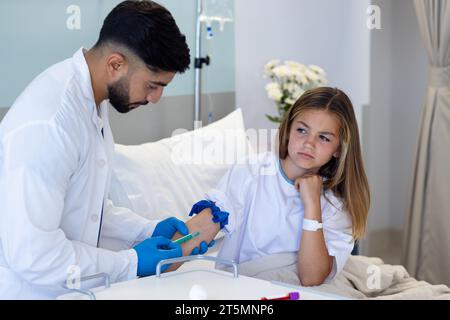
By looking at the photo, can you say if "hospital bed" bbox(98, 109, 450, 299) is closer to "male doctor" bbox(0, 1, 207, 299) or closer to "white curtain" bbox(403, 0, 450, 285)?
"male doctor" bbox(0, 1, 207, 299)

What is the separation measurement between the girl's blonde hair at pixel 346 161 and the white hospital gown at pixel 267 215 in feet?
0.09

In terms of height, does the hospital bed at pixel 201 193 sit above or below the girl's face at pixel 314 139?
below

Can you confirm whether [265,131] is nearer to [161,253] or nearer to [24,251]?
[161,253]

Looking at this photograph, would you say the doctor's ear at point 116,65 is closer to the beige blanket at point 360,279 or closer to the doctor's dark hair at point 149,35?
the doctor's dark hair at point 149,35

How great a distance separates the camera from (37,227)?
1.46 meters

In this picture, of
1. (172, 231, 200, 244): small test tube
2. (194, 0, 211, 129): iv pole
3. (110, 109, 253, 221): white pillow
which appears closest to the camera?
(172, 231, 200, 244): small test tube

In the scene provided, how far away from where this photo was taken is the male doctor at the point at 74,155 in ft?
4.83

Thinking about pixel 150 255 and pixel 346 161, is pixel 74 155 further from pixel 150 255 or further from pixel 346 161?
pixel 346 161

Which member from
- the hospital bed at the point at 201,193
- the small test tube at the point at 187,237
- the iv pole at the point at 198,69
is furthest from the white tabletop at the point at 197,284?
the iv pole at the point at 198,69

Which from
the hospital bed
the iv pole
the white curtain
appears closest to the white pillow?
the hospital bed

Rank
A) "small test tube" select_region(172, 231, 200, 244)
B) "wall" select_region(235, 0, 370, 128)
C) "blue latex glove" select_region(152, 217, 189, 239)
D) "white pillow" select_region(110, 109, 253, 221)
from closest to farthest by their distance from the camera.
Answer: "small test tube" select_region(172, 231, 200, 244) → "blue latex glove" select_region(152, 217, 189, 239) → "white pillow" select_region(110, 109, 253, 221) → "wall" select_region(235, 0, 370, 128)

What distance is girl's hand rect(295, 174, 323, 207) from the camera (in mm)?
1930

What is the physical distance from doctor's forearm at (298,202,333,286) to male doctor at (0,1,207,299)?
397 mm

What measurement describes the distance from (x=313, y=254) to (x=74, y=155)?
2.33 ft
